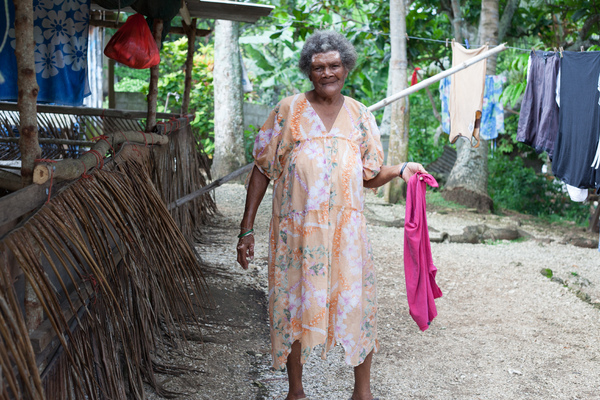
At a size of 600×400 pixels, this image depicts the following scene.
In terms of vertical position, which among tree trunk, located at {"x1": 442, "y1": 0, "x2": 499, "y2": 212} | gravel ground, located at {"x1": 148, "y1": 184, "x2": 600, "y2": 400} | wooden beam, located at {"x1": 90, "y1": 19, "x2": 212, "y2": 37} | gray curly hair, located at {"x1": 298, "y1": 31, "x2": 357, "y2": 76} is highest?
wooden beam, located at {"x1": 90, "y1": 19, "x2": 212, "y2": 37}

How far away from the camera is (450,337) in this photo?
357 cm

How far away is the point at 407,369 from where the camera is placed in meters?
3.07

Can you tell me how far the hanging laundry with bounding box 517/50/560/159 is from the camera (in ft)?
18.0

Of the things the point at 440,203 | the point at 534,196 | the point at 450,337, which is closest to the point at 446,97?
the point at 440,203

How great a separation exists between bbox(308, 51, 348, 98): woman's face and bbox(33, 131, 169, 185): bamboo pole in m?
0.99

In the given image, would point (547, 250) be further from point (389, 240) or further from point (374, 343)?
point (374, 343)

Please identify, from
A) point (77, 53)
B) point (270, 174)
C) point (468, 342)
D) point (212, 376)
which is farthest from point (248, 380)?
point (77, 53)

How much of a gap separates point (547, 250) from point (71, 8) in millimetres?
5518

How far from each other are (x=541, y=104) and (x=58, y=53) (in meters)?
4.64

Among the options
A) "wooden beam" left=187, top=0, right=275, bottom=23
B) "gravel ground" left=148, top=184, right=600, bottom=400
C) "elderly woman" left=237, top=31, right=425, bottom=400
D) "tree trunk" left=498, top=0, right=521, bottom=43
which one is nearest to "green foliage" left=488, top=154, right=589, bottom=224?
"tree trunk" left=498, top=0, right=521, bottom=43

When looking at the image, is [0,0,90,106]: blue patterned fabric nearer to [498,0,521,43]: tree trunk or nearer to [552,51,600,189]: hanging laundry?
[552,51,600,189]: hanging laundry

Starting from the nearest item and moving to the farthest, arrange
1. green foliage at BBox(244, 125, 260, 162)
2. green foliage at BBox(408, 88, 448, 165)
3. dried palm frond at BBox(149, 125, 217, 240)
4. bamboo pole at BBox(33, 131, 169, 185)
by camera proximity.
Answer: bamboo pole at BBox(33, 131, 169, 185), dried palm frond at BBox(149, 125, 217, 240), green foliage at BBox(244, 125, 260, 162), green foliage at BBox(408, 88, 448, 165)

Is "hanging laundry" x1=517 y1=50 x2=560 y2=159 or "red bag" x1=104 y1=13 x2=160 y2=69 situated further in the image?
"hanging laundry" x1=517 y1=50 x2=560 y2=159

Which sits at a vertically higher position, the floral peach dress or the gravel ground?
the floral peach dress
